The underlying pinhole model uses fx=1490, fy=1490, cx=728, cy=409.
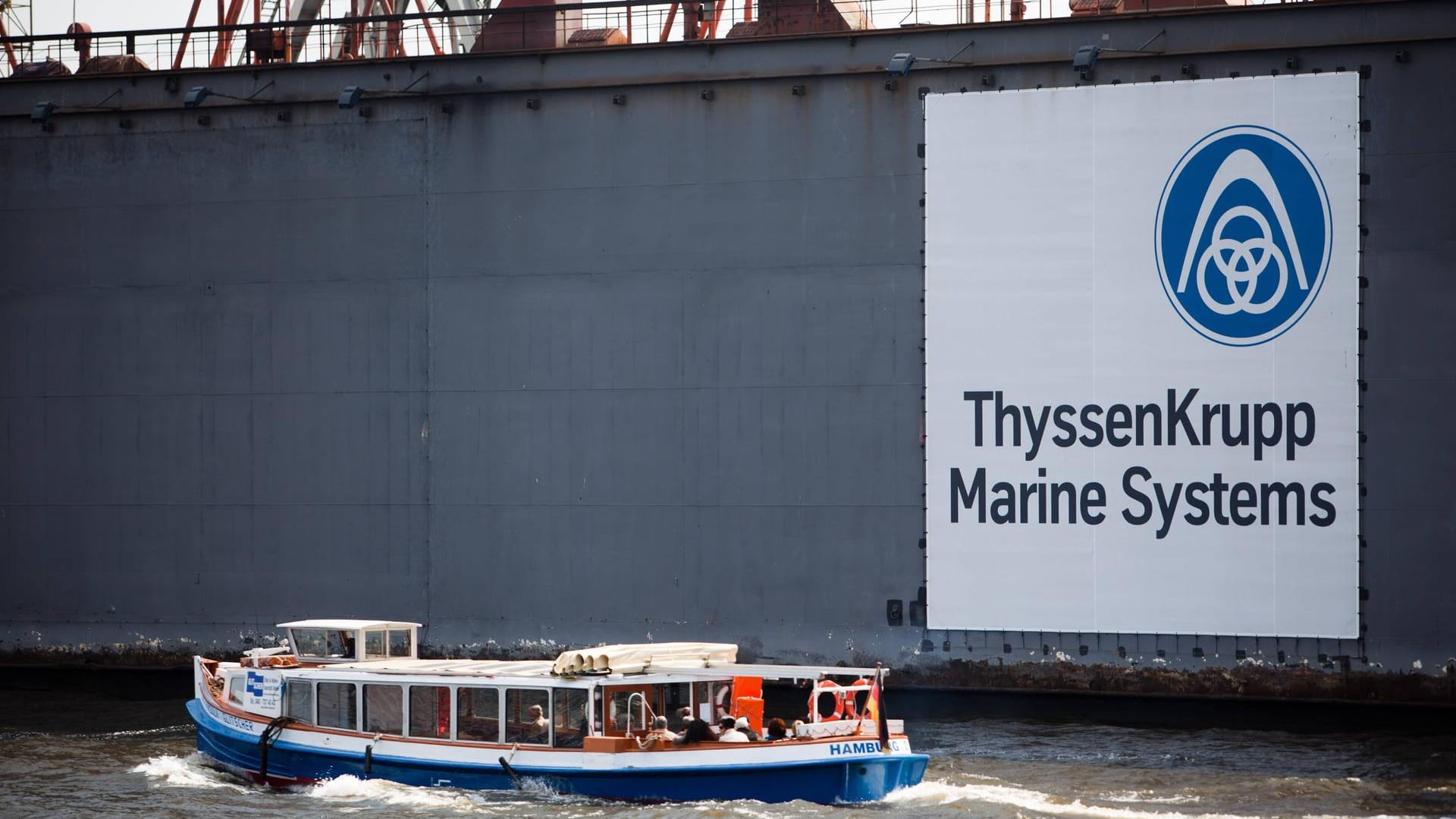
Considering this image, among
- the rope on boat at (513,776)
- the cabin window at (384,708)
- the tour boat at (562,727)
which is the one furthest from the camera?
the cabin window at (384,708)

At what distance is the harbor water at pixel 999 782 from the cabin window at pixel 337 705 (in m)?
0.83

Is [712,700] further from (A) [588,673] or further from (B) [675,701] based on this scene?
(A) [588,673]

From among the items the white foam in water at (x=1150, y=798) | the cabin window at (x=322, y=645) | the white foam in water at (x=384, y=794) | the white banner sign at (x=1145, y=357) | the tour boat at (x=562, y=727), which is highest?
the white banner sign at (x=1145, y=357)

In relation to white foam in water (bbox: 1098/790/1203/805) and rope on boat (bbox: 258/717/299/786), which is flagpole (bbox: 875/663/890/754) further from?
rope on boat (bbox: 258/717/299/786)

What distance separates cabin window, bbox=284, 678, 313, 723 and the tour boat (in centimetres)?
2

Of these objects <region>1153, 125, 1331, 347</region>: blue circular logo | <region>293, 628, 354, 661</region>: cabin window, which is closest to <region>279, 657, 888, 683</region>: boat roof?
<region>293, 628, 354, 661</region>: cabin window

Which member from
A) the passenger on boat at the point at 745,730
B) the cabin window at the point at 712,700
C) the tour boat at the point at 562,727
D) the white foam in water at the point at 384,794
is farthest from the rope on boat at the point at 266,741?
the passenger on boat at the point at 745,730

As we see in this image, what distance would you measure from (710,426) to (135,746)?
29.4 feet

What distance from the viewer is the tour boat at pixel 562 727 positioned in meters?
16.2

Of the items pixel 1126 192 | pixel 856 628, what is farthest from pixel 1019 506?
pixel 1126 192

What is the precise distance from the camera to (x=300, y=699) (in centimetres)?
1848

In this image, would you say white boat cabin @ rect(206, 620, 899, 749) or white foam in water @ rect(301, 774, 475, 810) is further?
white boat cabin @ rect(206, 620, 899, 749)

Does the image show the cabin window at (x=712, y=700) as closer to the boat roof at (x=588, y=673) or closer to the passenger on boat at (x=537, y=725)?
the boat roof at (x=588, y=673)

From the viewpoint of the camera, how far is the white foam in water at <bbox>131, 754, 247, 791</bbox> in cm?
1794
